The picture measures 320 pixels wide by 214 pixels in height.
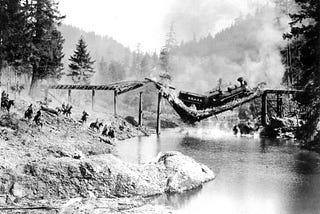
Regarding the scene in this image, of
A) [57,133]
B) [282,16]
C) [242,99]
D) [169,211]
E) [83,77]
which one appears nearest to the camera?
[169,211]

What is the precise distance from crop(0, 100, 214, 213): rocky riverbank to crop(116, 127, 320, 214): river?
0.98 meters

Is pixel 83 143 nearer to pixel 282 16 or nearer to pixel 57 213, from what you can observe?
pixel 57 213

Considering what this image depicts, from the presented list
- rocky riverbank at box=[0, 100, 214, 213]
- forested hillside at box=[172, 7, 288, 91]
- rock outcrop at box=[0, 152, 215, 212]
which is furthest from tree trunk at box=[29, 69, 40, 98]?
forested hillside at box=[172, 7, 288, 91]

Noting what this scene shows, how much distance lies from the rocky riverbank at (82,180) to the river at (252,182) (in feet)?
3.23

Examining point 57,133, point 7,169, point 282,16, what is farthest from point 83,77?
point 282,16

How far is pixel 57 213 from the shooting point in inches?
482

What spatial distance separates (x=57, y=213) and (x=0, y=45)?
75.4 ft

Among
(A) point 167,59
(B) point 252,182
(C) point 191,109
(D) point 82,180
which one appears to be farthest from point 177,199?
(A) point 167,59

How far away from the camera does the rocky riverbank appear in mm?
13466

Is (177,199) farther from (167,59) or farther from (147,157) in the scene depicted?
(167,59)

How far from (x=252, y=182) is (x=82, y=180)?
333 inches

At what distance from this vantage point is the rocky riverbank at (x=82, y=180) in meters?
13.5

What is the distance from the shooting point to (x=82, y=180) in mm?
15172

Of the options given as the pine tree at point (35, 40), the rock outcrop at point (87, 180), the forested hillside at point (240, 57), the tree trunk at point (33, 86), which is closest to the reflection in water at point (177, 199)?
the rock outcrop at point (87, 180)
